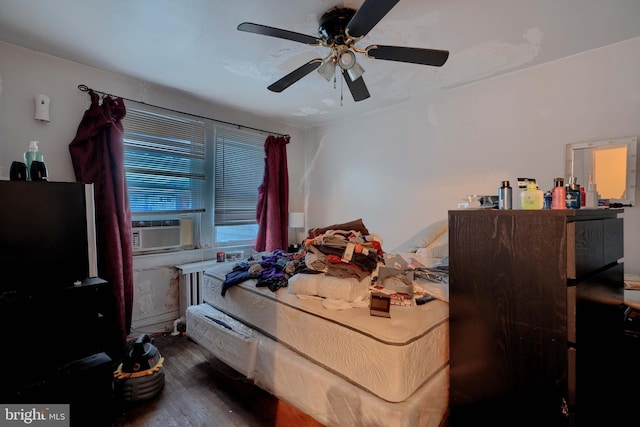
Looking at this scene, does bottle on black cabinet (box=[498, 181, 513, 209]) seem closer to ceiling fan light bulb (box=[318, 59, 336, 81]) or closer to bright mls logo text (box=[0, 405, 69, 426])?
ceiling fan light bulb (box=[318, 59, 336, 81])

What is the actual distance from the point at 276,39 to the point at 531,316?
2311mm

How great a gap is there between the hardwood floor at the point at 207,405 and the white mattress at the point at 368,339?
1.38 ft

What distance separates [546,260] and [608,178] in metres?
1.90

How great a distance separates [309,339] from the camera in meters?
1.67

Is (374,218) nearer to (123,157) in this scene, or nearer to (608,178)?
(608,178)

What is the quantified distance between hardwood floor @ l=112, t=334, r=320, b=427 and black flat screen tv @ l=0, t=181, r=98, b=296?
0.92 metres

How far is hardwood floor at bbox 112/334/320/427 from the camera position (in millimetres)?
1736

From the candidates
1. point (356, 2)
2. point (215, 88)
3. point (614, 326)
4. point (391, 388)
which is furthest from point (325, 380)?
point (215, 88)

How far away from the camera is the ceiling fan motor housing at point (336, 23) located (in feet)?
5.86

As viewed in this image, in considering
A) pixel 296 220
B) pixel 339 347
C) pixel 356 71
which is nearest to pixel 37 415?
pixel 339 347

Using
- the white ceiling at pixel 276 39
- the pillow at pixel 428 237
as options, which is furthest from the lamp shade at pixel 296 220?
the white ceiling at pixel 276 39
